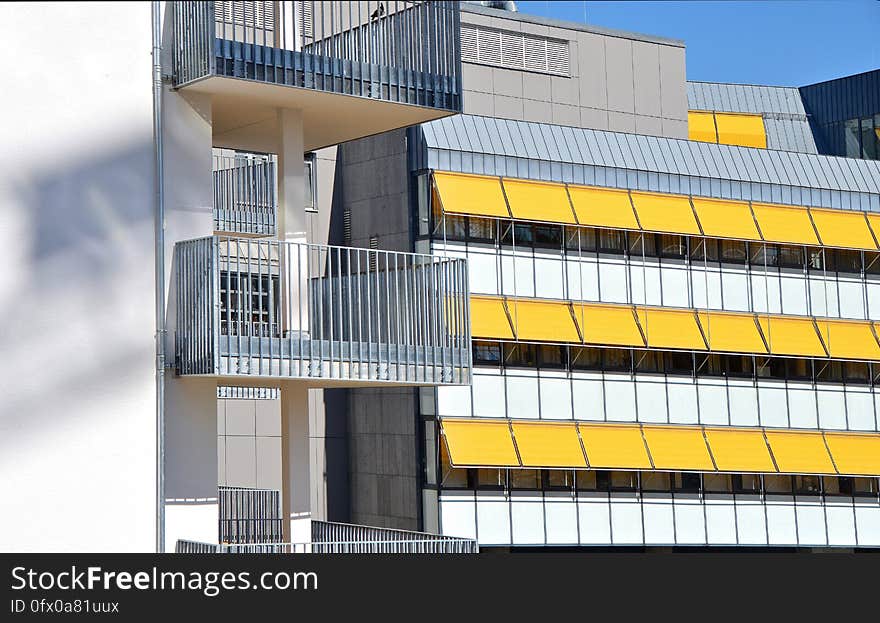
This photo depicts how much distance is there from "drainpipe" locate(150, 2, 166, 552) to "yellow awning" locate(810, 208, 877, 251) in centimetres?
2991

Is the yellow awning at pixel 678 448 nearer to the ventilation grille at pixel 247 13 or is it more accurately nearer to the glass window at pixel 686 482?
the glass window at pixel 686 482

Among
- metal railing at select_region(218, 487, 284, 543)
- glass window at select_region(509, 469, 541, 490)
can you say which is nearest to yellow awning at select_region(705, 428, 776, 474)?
glass window at select_region(509, 469, 541, 490)

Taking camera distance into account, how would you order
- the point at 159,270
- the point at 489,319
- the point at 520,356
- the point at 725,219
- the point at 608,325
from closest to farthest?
1. the point at 159,270
2. the point at 489,319
3. the point at 520,356
4. the point at 608,325
5. the point at 725,219

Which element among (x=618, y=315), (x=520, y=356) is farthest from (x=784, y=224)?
(x=520, y=356)

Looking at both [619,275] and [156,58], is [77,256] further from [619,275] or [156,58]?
[619,275]

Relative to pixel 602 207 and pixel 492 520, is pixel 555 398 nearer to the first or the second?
pixel 492 520

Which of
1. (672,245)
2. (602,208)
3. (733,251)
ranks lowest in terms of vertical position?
(733,251)

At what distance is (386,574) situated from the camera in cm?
1459

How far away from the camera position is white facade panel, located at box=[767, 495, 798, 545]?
4338 cm

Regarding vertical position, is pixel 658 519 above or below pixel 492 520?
below

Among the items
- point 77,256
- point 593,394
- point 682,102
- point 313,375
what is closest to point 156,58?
point 77,256

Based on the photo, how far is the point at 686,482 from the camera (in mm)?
42250

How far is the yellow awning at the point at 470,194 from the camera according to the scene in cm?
3872

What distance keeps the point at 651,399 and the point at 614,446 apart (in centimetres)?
202
